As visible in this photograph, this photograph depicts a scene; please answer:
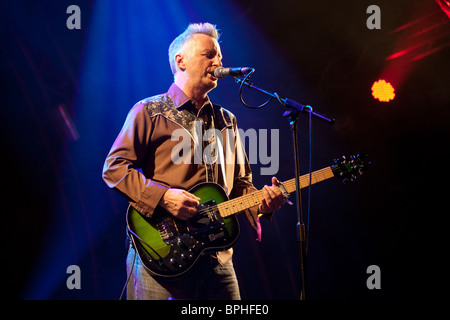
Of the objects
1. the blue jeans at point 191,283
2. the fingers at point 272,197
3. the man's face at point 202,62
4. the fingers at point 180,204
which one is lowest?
the blue jeans at point 191,283

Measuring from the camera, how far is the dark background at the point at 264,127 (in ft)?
12.4

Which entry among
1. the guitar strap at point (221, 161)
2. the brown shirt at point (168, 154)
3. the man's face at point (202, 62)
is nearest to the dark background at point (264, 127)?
the man's face at point (202, 62)

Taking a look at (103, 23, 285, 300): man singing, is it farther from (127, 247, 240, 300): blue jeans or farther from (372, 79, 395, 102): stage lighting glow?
(372, 79, 395, 102): stage lighting glow

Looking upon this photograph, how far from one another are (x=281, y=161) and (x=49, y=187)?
7.98 feet

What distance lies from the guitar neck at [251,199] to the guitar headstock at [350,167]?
2.2 inches

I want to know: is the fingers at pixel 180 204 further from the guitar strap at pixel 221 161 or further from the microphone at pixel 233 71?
the microphone at pixel 233 71

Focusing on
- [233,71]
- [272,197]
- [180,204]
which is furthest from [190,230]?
[233,71]

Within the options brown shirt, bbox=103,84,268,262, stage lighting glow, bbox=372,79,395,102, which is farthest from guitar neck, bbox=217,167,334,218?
stage lighting glow, bbox=372,79,395,102

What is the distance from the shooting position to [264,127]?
14.6 ft

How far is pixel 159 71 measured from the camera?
411 centimetres

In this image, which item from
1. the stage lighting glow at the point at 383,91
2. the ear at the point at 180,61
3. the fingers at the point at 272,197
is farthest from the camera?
the stage lighting glow at the point at 383,91

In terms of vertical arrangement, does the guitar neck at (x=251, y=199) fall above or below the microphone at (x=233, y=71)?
below
